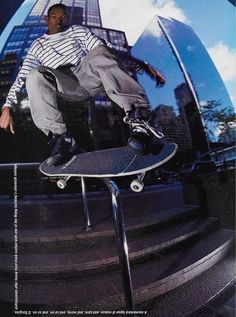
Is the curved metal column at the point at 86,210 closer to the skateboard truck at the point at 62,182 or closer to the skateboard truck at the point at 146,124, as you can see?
the skateboard truck at the point at 62,182

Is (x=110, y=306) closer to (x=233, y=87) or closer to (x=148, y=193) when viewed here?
(x=148, y=193)

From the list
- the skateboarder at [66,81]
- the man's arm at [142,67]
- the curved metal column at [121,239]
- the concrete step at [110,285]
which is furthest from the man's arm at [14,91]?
the concrete step at [110,285]

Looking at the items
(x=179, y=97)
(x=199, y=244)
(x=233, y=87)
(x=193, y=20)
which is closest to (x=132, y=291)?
(x=199, y=244)

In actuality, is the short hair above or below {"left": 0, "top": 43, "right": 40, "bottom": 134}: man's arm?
above

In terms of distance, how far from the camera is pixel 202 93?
121 centimetres

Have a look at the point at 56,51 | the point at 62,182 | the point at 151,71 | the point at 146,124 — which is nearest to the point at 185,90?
the point at 151,71

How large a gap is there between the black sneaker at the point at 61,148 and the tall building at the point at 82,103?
0.04m

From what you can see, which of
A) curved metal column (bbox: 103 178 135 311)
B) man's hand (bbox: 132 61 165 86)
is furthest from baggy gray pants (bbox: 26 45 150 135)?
curved metal column (bbox: 103 178 135 311)

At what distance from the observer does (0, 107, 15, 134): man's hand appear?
1043 mm

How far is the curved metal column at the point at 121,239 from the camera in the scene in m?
0.96

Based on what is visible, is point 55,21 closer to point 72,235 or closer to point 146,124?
point 146,124

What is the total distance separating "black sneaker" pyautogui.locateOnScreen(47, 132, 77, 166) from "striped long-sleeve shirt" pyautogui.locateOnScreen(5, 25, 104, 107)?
0.24 metres

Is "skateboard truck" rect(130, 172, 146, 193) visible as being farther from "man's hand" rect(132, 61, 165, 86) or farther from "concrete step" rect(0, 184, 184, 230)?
"man's hand" rect(132, 61, 165, 86)

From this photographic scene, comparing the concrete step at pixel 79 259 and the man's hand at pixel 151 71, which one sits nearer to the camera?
the concrete step at pixel 79 259
